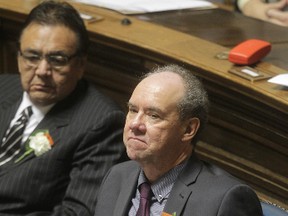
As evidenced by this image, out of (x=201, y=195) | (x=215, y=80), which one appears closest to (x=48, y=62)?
(x=215, y=80)

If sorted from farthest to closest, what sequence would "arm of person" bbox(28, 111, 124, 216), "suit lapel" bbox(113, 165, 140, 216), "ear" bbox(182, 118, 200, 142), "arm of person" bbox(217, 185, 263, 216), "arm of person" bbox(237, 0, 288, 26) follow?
"arm of person" bbox(237, 0, 288, 26) < "arm of person" bbox(28, 111, 124, 216) < "suit lapel" bbox(113, 165, 140, 216) < "ear" bbox(182, 118, 200, 142) < "arm of person" bbox(217, 185, 263, 216)

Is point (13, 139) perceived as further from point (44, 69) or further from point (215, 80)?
point (215, 80)

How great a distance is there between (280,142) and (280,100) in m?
0.19

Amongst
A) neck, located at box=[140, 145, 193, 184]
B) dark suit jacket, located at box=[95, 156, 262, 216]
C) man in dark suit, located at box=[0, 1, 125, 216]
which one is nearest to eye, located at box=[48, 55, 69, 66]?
man in dark suit, located at box=[0, 1, 125, 216]

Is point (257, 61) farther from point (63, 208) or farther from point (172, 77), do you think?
point (63, 208)

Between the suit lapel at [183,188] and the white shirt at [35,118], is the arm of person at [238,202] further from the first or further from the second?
the white shirt at [35,118]

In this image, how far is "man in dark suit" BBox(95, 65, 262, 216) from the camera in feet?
5.76

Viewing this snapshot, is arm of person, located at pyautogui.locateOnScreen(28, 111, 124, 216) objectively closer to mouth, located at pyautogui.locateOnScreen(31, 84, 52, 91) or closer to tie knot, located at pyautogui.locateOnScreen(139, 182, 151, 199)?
mouth, located at pyautogui.locateOnScreen(31, 84, 52, 91)

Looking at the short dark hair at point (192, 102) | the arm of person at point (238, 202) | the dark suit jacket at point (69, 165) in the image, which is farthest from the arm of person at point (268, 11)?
the arm of person at point (238, 202)

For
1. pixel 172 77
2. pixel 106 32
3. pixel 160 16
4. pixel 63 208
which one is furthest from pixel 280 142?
pixel 160 16

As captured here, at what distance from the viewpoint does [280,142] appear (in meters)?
2.20

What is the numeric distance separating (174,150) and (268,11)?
7.69 feet

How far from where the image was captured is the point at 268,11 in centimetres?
397

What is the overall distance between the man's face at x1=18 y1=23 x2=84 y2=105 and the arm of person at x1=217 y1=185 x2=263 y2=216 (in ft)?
3.27
